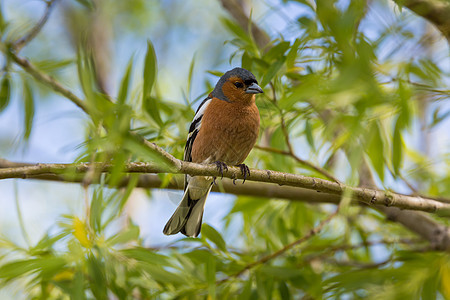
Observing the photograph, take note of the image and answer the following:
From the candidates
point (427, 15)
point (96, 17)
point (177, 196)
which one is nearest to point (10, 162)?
point (177, 196)

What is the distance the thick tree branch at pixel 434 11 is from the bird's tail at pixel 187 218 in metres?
2.46

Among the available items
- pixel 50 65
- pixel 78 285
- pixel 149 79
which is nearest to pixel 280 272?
pixel 78 285

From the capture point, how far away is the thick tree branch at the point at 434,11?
261 cm

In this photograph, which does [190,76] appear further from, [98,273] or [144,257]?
[98,273]

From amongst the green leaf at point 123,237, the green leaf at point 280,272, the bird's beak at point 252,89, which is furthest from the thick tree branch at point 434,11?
the green leaf at point 123,237

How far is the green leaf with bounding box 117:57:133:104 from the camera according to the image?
7.41 ft

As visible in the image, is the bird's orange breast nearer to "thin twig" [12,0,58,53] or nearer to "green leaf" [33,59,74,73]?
"green leaf" [33,59,74,73]

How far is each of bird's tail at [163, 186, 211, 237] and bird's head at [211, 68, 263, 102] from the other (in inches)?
36.0

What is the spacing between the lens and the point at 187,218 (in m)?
4.37

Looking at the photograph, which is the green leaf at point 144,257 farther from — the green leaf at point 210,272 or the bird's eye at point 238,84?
the bird's eye at point 238,84

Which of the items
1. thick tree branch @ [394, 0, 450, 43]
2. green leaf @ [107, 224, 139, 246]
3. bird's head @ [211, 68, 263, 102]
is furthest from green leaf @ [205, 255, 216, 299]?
thick tree branch @ [394, 0, 450, 43]

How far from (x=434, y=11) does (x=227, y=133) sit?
1996 millimetres

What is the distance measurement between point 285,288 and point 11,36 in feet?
8.27

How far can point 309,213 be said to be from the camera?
465 centimetres
